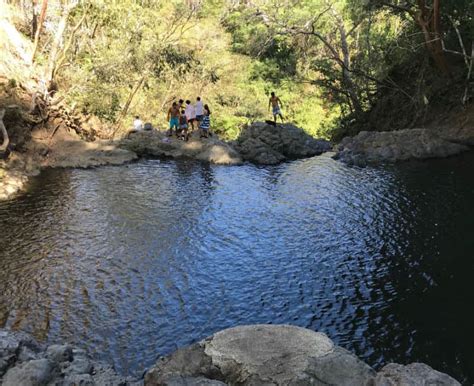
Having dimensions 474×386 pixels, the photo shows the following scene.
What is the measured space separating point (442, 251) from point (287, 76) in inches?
1262

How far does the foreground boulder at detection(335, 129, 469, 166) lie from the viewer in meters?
28.3

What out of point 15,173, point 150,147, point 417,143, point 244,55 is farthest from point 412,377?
point 244,55

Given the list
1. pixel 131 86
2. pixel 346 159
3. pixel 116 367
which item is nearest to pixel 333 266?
pixel 116 367

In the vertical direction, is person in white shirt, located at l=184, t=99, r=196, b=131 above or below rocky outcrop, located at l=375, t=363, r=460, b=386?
above

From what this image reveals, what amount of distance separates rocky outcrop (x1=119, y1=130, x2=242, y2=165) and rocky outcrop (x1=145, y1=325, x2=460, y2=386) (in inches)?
871

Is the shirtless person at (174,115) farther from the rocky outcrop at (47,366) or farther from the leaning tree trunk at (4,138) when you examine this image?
the rocky outcrop at (47,366)

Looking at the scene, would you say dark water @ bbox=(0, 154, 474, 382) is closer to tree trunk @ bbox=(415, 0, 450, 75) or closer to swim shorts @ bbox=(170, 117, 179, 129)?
swim shorts @ bbox=(170, 117, 179, 129)

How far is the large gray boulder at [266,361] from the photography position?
6641 mm

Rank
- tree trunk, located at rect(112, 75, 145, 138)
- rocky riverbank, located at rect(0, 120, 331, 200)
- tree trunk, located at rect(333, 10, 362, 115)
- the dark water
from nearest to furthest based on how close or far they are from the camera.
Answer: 1. the dark water
2. rocky riverbank, located at rect(0, 120, 331, 200)
3. tree trunk, located at rect(333, 10, 362, 115)
4. tree trunk, located at rect(112, 75, 145, 138)

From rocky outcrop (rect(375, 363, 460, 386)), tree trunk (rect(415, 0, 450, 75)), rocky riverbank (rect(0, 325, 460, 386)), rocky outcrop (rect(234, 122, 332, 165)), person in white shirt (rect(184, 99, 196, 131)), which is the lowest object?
rocky riverbank (rect(0, 325, 460, 386))

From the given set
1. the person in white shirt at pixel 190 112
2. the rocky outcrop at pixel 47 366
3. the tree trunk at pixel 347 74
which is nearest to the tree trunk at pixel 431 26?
the tree trunk at pixel 347 74

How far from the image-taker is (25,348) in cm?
875

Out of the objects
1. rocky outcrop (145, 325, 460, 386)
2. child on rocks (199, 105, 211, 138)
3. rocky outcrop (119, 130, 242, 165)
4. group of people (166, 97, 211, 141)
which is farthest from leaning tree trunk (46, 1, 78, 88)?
rocky outcrop (145, 325, 460, 386)

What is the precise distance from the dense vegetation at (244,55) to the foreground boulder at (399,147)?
2.41 m
